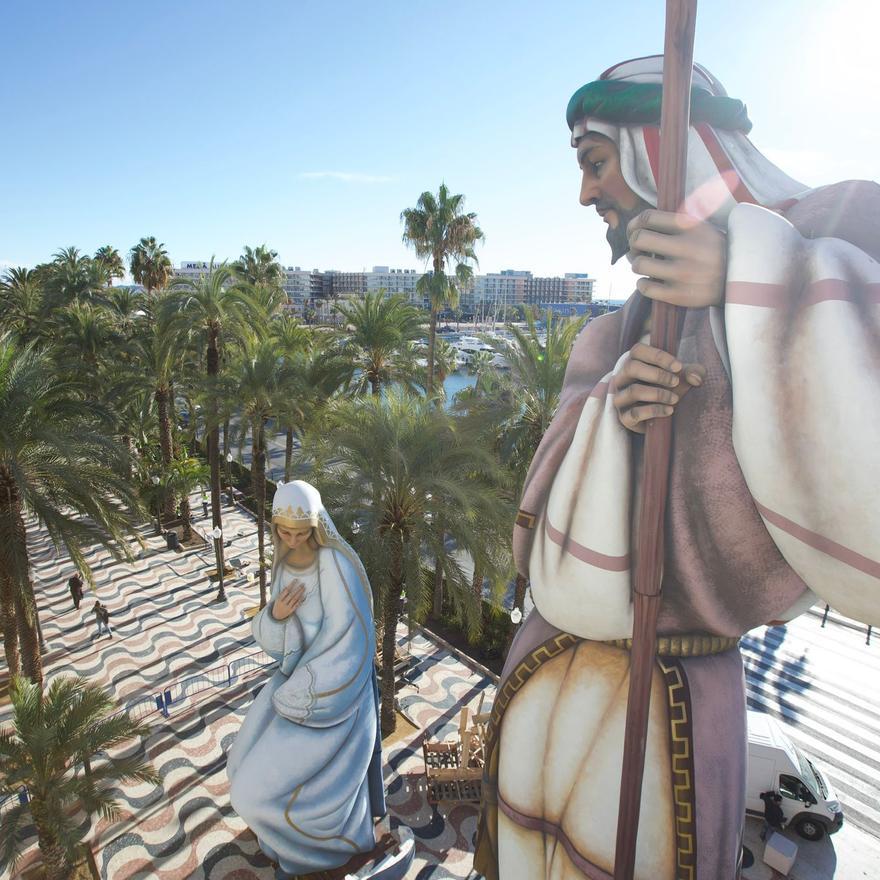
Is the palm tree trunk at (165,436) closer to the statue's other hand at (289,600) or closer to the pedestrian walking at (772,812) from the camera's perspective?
the statue's other hand at (289,600)

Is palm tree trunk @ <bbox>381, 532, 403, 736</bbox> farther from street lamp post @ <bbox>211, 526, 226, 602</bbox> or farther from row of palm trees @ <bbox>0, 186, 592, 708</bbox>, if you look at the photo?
street lamp post @ <bbox>211, 526, 226, 602</bbox>

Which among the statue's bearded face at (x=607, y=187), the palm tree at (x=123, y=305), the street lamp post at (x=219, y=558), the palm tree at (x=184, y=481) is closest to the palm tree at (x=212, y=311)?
the street lamp post at (x=219, y=558)

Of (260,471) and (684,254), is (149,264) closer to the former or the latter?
(260,471)

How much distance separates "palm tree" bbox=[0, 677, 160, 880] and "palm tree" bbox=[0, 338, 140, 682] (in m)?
2.85

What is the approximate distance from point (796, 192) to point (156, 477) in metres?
21.9

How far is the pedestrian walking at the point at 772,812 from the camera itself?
8602mm

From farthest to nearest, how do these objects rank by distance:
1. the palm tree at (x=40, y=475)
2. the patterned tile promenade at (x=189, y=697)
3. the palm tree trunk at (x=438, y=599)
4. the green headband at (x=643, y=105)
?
the palm tree trunk at (x=438, y=599) < the palm tree at (x=40, y=475) < the patterned tile promenade at (x=189, y=697) < the green headband at (x=643, y=105)

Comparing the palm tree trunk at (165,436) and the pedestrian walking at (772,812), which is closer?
the pedestrian walking at (772,812)

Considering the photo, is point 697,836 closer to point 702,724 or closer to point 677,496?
point 702,724

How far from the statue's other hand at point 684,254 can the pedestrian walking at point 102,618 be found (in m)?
13.8

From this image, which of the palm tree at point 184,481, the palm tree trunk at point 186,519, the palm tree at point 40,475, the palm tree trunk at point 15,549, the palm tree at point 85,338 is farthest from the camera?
the palm tree at point 85,338

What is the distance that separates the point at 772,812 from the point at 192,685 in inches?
387

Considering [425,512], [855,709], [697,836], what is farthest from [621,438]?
[855,709]

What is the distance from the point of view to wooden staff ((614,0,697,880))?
215 centimetres
